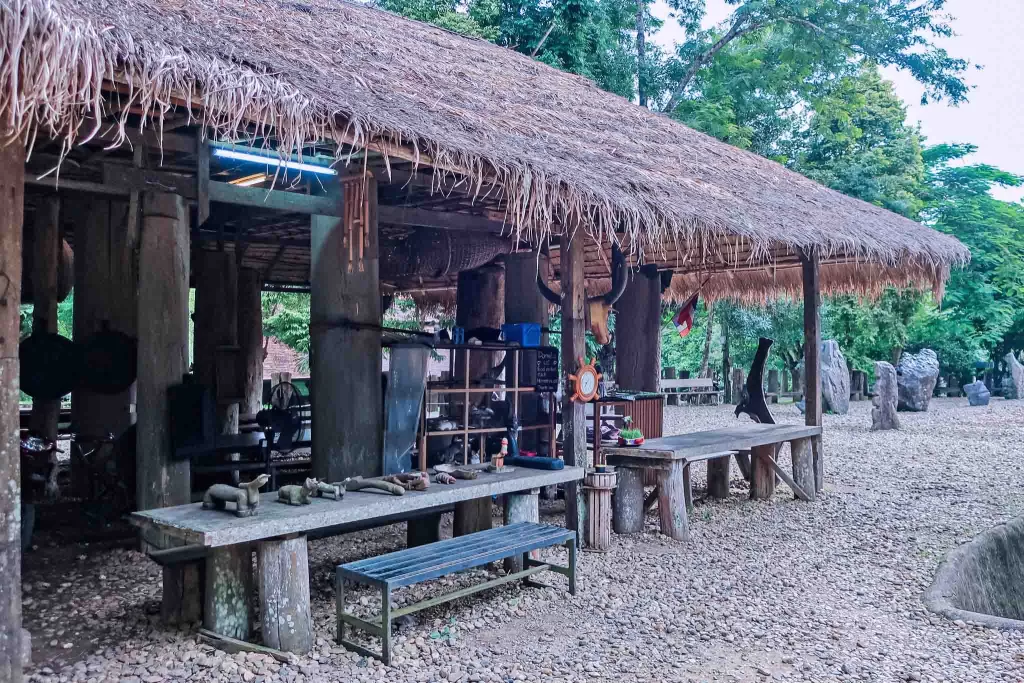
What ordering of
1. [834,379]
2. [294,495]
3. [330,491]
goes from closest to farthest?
[294,495] < [330,491] < [834,379]

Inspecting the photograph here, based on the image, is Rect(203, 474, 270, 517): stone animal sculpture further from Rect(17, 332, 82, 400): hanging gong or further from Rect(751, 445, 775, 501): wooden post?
Rect(751, 445, 775, 501): wooden post

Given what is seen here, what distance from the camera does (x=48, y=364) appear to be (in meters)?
5.88

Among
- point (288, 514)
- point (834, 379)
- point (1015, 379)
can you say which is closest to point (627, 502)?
point (288, 514)

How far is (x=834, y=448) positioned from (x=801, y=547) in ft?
17.5

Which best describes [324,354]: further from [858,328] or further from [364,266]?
[858,328]

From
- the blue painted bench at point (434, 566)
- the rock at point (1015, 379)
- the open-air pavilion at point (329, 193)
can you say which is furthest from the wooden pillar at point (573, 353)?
the rock at point (1015, 379)

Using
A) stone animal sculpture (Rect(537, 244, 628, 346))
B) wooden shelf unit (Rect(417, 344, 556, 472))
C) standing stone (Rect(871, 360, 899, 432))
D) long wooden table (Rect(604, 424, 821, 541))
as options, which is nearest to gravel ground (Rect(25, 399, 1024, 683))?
long wooden table (Rect(604, 424, 821, 541))

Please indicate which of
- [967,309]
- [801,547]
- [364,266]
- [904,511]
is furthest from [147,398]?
[967,309]

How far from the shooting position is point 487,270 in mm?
7887

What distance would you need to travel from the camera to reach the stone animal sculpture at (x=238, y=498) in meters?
3.41

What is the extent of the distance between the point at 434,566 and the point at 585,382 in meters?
2.00

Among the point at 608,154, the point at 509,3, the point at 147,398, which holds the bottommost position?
the point at 147,398

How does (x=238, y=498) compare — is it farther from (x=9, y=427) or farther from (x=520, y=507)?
(x=520, y=507)

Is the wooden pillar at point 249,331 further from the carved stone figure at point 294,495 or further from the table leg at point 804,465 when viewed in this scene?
the table leg at point 804,465
